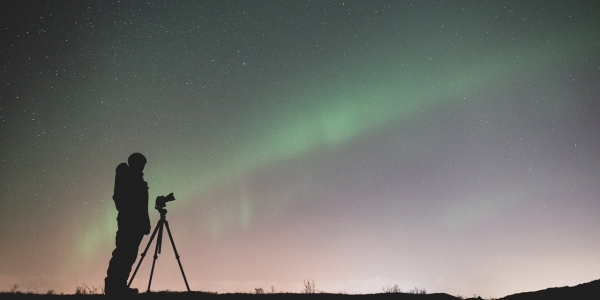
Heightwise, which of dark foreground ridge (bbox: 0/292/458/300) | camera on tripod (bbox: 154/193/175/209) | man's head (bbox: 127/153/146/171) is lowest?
dark foreground ridge (bbox: 0/292/458/300)

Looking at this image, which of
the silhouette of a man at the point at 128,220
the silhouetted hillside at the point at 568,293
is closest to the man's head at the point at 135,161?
the silhouette of a man at the point at 128,220

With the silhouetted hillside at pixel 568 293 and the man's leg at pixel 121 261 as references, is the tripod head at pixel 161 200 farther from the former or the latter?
the silhouetted hillside at pixel 568 293

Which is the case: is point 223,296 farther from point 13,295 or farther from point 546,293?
point 546,293

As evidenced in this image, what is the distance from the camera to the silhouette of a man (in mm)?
5988

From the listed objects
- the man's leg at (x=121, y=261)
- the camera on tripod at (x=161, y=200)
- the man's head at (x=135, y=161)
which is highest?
the man's head at (x=135, y=161)

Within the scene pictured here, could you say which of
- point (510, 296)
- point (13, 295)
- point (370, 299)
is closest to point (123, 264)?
point (13, 295)

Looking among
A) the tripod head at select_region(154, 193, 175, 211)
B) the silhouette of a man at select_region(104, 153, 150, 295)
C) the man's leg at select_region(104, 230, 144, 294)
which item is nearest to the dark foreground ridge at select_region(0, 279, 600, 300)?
the man's leg at select_region(104, 230, 144, 294)

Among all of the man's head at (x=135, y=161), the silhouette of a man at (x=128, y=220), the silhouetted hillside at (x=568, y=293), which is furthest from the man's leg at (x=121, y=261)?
the silhouetted hillside at (x=568, y=293)

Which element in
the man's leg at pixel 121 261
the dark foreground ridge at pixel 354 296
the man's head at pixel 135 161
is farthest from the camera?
the man's head at pixel 135 161

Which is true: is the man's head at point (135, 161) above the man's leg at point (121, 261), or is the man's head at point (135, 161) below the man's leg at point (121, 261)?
above

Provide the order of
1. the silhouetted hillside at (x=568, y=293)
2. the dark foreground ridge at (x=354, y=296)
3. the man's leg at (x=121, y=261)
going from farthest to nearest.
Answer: the silhouetted hillside at (x=568, y=293), the dark foreground ridge at (x=354, y=296), the man's leg at (x=121, y=261)

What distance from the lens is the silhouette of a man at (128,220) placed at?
5988mm

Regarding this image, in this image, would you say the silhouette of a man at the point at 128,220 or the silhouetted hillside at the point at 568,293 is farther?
the silhouetted hillside at the point at 568,293

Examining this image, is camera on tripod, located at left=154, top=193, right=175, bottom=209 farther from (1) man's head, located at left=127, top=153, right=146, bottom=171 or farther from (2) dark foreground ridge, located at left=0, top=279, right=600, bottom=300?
(2) dark foreground ridge, located at left=0, top=279, right=600, bottom=300
